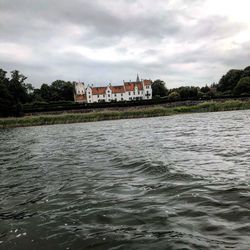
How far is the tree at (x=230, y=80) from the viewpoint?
141 metres

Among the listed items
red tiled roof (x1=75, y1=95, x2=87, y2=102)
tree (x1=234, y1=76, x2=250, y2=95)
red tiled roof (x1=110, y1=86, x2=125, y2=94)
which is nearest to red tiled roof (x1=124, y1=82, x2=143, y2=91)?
red tiled roof (x1=110, y1=86, x2=125, y2=94)

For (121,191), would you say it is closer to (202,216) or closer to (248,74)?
(202,216)

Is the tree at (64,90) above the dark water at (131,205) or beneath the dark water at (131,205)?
above

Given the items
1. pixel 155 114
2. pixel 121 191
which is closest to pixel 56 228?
pixel 121 191

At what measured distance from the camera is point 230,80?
14225 centimetres

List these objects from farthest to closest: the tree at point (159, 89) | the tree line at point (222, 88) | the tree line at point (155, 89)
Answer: the tree at point (159, 89), the tree line at point (222, 88), the tree line at point (155, 89)

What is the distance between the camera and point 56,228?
576 centimetres

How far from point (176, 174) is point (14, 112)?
67433mm

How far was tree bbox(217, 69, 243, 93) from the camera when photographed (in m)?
141

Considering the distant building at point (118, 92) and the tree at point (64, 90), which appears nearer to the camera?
the distant building at point (118, 92)

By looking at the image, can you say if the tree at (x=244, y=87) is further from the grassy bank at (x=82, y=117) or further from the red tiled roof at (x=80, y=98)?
the red tiled roof at (x=80, y=98)

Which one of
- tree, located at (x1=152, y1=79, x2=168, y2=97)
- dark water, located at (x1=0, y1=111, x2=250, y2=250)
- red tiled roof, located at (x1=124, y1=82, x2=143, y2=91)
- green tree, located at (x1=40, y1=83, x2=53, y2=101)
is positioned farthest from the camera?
tree, located at (x1=152, y1=79, x2=168, y2=97)

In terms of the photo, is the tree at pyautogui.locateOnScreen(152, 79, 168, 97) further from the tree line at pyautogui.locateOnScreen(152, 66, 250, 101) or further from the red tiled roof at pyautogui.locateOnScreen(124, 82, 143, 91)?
the red tiled roof at pyautogui.locateOnScreen(124, 82, 143, 91)

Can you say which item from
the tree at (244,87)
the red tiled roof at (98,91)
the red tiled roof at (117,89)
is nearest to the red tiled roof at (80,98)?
the red tiled roof at (98,91)
